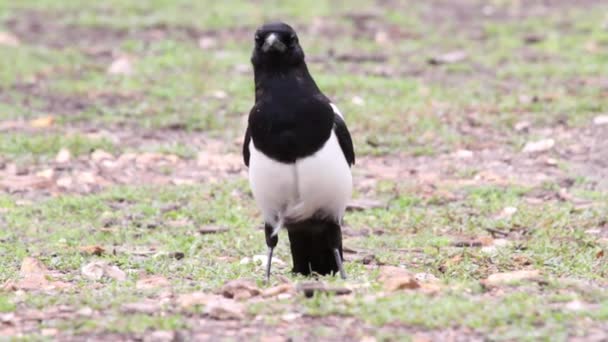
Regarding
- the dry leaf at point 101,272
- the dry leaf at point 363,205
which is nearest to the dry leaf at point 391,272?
the dry leaf at point 101,272

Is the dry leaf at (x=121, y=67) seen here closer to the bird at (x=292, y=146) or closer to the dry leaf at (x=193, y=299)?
the bird at (x=292, y=146)

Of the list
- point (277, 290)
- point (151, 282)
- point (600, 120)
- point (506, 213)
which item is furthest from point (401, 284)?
point (600, 120)

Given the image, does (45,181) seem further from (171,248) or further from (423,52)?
(423,52)

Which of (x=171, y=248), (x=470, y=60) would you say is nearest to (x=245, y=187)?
(x=171, y=248)

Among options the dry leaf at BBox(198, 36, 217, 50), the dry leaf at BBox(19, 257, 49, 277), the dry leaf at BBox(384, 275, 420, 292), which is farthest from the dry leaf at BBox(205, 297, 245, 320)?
the dry leaf at BBox(198, 36, 217, 50)

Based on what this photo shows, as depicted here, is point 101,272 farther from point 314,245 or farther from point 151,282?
point 314,245

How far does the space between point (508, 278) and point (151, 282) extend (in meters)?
1.82

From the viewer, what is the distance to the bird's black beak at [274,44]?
652 centimetres

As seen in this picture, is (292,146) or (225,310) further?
(292,146)

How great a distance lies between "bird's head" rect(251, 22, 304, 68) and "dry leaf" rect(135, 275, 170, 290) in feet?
4.02

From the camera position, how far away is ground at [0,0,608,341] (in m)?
5.41

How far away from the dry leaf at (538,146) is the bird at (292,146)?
394 cm

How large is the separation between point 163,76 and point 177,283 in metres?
6.85

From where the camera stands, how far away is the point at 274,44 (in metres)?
6.52
